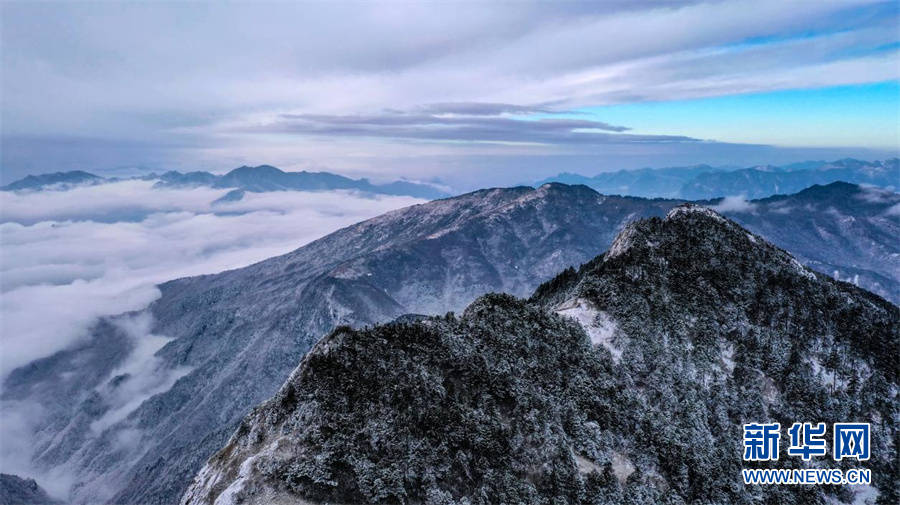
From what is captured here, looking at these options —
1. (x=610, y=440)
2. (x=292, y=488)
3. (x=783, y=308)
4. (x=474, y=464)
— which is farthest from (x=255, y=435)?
(x=783, y=308)

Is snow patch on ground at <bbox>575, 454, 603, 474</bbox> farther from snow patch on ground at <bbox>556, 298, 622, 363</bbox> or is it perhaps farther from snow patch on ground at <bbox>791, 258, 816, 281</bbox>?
snow patch on ground at <bbox>791, 258, 816, 281</bbox>

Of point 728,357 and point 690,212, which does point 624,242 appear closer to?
point 690,212

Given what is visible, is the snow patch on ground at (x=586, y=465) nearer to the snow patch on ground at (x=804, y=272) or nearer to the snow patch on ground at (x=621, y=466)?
the snow patch on ground at (x=621, y=466)

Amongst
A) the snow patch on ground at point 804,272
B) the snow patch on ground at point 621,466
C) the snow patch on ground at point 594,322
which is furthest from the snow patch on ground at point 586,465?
the snow patch on ground at point 804,272

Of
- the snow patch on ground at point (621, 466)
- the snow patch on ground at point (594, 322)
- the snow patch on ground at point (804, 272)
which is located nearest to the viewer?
the snow patch on ground at point (621, 466)

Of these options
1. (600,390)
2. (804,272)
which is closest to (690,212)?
(804,272)

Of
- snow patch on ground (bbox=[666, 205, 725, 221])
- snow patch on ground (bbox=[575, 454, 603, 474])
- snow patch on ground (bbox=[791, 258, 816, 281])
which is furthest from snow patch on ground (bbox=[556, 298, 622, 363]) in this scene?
snow patch on ground (bbox=[791, 258, 816, 281])
